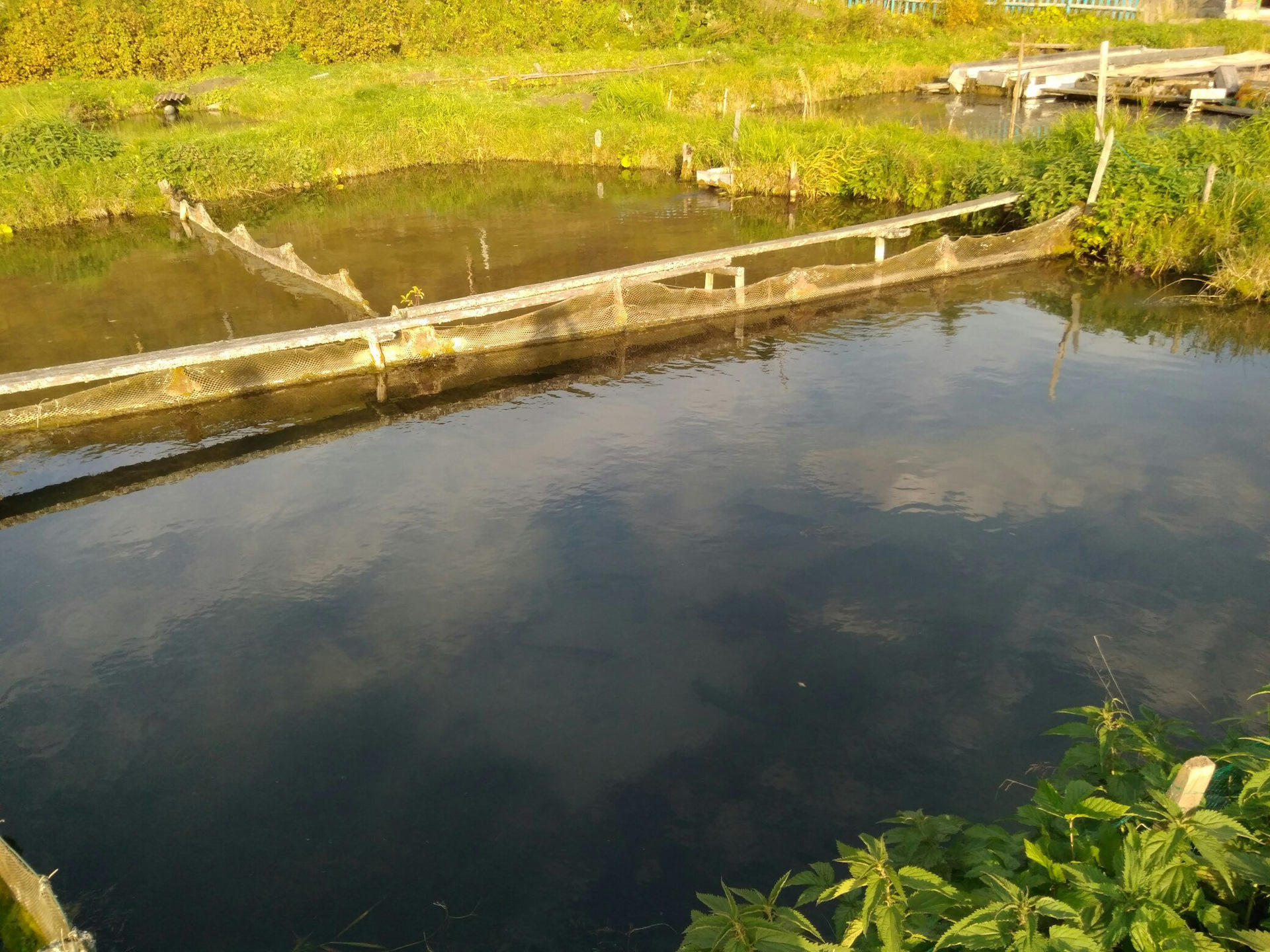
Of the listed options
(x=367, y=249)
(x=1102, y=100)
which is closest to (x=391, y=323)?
(x=367, y=249)

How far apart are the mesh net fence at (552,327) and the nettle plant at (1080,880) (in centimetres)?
1073

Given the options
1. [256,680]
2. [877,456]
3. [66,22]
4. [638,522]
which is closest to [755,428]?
[877,456]

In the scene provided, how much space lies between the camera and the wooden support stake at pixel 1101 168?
15703 millimetres

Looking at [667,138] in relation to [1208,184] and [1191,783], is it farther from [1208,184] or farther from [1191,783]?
[1191,783]

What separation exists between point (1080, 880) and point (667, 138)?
85.9 feet

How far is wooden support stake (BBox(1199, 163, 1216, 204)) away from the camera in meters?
14.9

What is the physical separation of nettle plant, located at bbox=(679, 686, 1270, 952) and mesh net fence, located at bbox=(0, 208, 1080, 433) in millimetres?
10730

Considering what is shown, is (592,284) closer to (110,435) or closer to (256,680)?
(110,435)

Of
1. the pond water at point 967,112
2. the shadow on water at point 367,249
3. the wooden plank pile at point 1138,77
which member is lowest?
the shadow on water at point 367,249

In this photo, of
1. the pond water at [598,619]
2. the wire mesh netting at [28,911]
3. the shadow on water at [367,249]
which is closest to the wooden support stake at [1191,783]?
the pond water at [598,619]

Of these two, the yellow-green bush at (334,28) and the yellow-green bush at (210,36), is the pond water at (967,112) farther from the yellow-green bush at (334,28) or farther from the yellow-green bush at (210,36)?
the yellow-green bush at (210,36)

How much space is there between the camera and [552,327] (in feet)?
44.8

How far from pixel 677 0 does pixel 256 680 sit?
5037cm

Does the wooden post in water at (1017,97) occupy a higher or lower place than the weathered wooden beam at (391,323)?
higher
